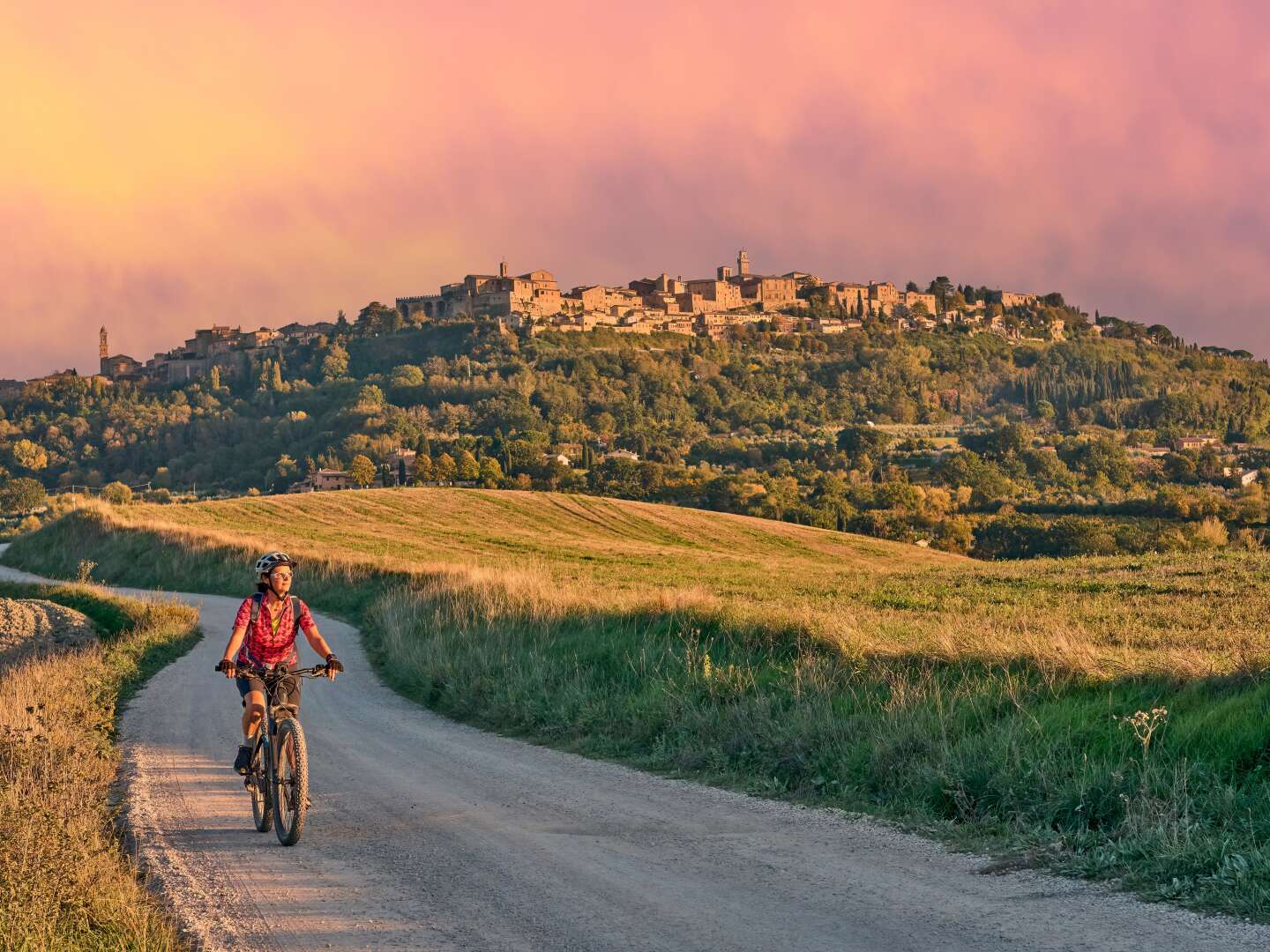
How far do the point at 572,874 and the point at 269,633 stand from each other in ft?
9.95

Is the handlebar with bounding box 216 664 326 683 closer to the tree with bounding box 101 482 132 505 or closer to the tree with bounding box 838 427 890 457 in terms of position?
the tree with bounding box 101 482 132 505

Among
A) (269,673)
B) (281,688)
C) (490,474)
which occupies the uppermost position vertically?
→ (490,474)

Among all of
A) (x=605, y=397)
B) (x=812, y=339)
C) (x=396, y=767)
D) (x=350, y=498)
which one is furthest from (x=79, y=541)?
(x=812, y=339)

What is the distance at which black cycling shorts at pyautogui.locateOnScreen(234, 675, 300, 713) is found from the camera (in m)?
8.69

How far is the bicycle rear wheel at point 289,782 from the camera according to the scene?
828cm

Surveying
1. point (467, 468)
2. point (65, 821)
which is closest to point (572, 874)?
point (65, 821)

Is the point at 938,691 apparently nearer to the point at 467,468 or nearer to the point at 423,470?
the point at 467,468

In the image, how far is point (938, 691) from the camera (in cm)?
1016

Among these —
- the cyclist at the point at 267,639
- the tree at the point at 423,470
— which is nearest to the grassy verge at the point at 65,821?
the cyclist at the point at 267,639

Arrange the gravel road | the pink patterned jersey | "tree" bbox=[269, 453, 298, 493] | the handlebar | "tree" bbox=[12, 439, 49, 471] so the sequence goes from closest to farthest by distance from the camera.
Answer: the gravel road, the handlebar, the pink patterned jersey, "tree" bbox=[269, 453, 298, 493], "tree" bbox=[12, 439, 49, 471]

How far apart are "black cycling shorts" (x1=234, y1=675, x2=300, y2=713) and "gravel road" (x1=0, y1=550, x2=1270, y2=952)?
0.96m

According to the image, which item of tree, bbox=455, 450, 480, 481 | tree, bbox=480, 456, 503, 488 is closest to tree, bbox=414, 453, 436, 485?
tree, bbox=455, 450, 480, 481

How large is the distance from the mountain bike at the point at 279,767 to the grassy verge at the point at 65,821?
3.30 ft

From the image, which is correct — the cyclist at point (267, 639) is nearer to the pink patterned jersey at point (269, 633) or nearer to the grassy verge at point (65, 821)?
the pink patterned jersey at point (269, 633)
